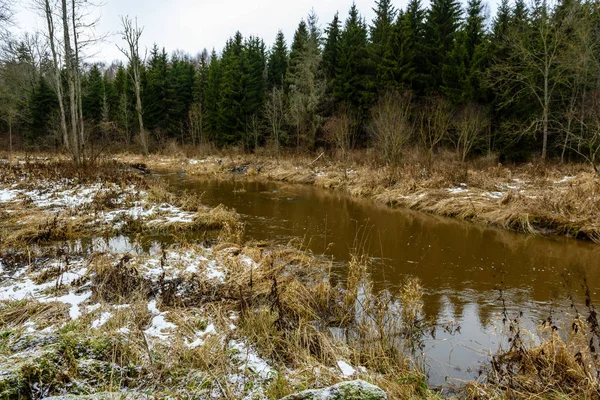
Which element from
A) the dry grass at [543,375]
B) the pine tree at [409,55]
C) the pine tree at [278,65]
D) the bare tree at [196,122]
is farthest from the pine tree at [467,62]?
the bare tree at [196,122]

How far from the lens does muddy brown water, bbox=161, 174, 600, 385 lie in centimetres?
419

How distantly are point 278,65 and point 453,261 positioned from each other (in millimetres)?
32432

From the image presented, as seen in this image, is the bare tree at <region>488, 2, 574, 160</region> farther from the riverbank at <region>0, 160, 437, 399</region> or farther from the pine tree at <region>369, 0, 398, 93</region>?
the riverbank at <region>0, 160, 437, 399</region>

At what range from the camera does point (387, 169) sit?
15.8 metres

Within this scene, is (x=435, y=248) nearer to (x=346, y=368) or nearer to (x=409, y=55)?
(x=346, y=368)

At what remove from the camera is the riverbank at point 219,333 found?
263 centimetres

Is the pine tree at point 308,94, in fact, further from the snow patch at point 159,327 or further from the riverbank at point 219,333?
the snow patch at point 159,327

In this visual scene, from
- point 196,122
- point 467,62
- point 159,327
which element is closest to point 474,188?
point 159,327

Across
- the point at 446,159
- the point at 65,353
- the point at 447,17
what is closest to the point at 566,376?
the point at 65,353

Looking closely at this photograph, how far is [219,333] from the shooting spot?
3.53m

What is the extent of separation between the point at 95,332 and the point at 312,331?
2.12 metres

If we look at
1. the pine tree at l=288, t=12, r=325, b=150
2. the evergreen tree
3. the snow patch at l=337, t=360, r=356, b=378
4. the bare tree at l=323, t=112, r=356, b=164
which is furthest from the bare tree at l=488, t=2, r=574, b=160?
the evergreen tree

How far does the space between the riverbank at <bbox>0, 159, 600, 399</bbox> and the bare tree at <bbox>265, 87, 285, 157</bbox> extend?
2218 centimetres

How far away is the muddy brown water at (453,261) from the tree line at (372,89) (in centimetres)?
659
